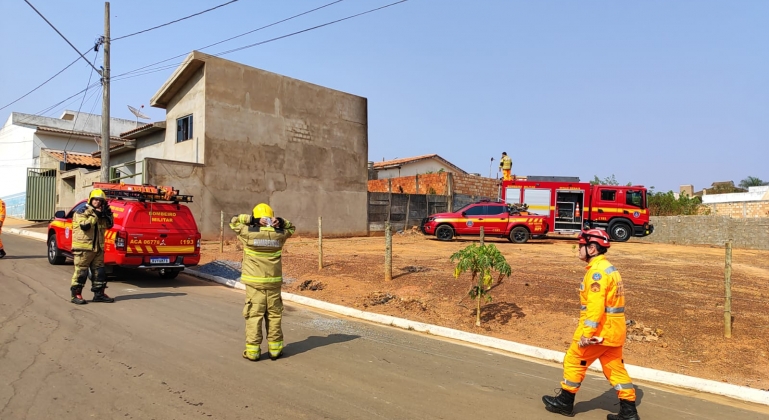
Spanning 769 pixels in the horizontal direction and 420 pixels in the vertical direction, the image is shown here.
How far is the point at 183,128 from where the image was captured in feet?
71.2

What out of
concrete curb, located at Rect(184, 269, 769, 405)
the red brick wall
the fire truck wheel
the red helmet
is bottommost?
concrete curb, located at Rect(184, 269, 769, 405)

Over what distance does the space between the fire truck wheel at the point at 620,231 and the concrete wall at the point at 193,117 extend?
1760cm

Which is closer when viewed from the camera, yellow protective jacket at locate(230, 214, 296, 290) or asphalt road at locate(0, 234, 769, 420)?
asphalt road at locate(0, 234, 769, 420)

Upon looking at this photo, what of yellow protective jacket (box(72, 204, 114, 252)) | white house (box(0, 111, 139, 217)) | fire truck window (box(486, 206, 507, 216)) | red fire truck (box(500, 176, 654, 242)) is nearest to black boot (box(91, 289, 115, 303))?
yellow protective jacket (box(72, 204, 114, 252))

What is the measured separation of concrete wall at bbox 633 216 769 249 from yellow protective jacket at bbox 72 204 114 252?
23839mm

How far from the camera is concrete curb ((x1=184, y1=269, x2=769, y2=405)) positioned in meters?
5.20

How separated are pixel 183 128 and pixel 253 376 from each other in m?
19.1

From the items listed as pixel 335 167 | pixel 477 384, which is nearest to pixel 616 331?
pixel 477 384

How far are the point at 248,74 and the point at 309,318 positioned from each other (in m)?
15.9

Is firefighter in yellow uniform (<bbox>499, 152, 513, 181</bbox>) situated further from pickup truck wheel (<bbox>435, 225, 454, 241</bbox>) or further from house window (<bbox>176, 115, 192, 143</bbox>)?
house window (<bbox>176, 115, 192, 143</bbox>)

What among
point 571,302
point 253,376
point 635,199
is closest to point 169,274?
point 253,376

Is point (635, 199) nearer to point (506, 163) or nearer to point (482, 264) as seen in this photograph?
point (506, 163)

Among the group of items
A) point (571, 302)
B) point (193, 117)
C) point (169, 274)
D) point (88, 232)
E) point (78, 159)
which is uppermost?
point (193, 117)

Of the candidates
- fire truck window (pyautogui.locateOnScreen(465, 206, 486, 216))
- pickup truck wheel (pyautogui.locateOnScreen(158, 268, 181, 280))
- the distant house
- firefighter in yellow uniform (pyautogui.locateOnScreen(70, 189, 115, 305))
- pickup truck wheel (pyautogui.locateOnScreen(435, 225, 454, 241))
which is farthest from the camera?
the distant house
